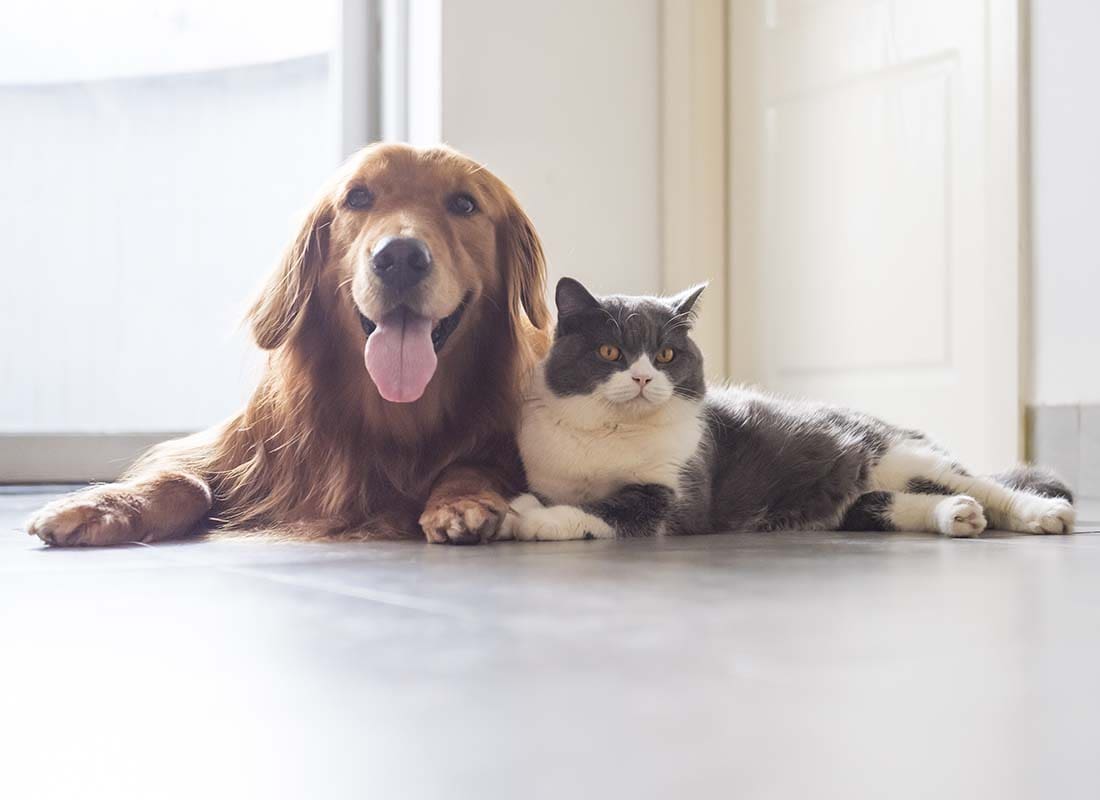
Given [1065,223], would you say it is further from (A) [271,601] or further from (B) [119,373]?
(B) [119,373]

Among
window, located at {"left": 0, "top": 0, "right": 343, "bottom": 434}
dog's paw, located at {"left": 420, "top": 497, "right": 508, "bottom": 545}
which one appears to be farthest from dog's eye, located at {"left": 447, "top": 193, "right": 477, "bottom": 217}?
window, located at {"left": 0, "top": 0, "right": 343, "bottom": 434}

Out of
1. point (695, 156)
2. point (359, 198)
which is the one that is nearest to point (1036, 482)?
point (359, 198)

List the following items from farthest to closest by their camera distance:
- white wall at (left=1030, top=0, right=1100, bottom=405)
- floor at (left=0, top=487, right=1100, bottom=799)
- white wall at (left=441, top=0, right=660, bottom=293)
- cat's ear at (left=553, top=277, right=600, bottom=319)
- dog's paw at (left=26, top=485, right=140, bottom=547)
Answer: white wall at (left=441, top=0, right=660, bottom=293) → white wall at (left=1030, top=0, right=1100, bottom=405) → cat's ear at (left=553, top=277, right=600, bottom=319) → dog's paw at (left=26, top=485, right=140, bottom=547) → floor at (left=0, top=487, right=1100, bottom=799)

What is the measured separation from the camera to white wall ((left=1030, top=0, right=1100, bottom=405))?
2.52m

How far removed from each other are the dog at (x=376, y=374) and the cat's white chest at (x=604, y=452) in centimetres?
8

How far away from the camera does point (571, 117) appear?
3.41 meters

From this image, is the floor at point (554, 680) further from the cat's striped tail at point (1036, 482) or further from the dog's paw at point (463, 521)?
the cat's striped tail at point (1036, 482)

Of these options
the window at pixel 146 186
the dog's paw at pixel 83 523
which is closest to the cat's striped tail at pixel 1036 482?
the dog's paw at pixel 83 523

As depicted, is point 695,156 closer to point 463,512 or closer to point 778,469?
point 778,469

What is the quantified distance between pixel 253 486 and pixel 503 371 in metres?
0.45

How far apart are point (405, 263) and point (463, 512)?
37cm

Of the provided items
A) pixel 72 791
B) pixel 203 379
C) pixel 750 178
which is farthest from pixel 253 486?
pixel 750 178

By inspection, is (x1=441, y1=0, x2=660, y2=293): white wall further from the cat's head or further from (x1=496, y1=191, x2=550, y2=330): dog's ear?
the cat's head

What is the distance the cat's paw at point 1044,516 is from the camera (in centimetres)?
170
